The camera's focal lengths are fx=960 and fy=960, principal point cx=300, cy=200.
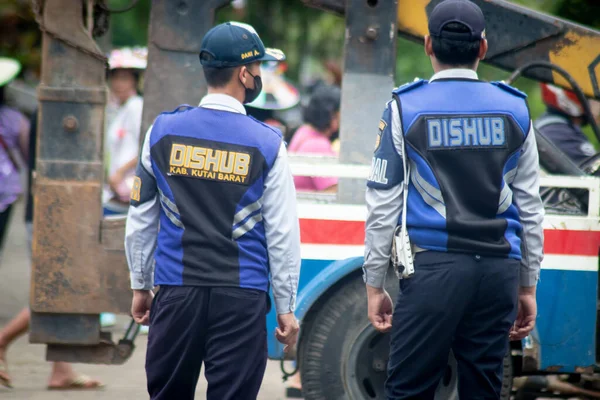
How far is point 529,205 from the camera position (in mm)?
3771

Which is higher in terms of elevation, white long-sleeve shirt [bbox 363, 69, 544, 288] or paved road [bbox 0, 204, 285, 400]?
white long-sleeve shirt [bbox 363, 69, 544, 288]

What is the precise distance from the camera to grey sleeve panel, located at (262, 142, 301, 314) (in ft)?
12.1

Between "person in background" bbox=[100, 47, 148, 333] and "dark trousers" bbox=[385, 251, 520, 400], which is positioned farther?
"person in background" bbox=[100, 47, 148, 333]

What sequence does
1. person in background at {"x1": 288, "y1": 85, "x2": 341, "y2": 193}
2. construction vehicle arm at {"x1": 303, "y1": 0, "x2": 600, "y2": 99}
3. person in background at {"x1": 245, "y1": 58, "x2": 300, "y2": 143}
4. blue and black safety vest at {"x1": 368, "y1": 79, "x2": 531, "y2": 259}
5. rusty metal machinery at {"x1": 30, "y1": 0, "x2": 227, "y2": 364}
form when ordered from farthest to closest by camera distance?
person in background at {"x1": 245, "y1": 58, "x2": 300, "y2": 143} < person in background at {"x1": 288, "y1": 85, "x2": 341, "y2": 193} < construction vehicle arm at {"x1": 303, "y1": 0, "x2": 600, "y2": 99} < rusty metal machinery at {"x1": 30, "y1": 0, "x2": 227, "y2": 364} < blue and black safety vest at {"x1": 368, "y1": 79, "x2": 531, "y2": 259}

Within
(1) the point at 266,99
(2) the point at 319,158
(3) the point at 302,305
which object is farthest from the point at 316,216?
(1) the point at 266,99

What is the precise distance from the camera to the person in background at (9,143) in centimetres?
693

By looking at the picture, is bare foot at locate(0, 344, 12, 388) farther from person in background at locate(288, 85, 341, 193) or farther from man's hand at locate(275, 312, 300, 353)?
man's hand at locate(275, 312, 300, 353)

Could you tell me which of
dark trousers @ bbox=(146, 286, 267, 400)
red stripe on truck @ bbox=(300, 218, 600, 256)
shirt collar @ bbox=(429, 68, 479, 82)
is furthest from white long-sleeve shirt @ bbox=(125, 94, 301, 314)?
red stripe on truck @ bbox=(300, 218, 600, 256)

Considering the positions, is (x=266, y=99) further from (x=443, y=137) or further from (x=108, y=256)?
(x=443, y=137)

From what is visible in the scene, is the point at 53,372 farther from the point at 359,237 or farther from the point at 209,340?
the point at 209,340

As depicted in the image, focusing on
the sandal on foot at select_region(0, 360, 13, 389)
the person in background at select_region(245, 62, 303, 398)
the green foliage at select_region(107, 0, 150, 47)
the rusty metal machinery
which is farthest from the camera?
the green foliage at select_region(107, 0, 150, 47)

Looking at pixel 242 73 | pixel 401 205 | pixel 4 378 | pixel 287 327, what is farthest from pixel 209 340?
pixel 4 378

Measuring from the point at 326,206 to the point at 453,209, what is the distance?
1.41 metres

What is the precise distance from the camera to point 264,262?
371 centimetres
